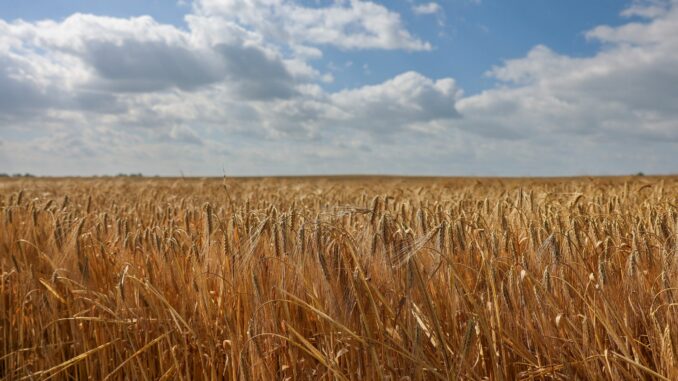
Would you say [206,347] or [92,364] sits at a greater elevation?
[206,347]

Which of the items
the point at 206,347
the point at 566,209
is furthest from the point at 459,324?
the point at 566,209

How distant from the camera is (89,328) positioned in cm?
297

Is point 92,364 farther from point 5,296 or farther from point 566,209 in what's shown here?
point 566,209

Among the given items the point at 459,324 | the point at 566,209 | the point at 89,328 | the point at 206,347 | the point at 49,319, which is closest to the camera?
the point at 459,324

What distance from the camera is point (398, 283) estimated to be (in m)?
2.19

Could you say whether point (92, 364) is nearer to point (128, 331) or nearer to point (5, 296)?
point (128, 331)

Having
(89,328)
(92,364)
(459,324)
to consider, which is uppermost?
(459,324)

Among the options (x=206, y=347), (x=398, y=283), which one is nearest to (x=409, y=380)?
(x=398, y=283)

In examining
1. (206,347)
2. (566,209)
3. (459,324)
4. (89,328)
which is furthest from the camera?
(566,209)

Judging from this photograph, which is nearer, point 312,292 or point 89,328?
point 312,292

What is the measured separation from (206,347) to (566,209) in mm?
3071

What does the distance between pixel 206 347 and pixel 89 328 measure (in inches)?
34.2

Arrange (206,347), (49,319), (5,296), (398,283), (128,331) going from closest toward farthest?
1. (398,283)
2. (206,347)
3. (128,331)
4. (49,319)
5. (5,296)

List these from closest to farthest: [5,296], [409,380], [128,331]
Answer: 1. [409,380]
2. [128,331]
3. [5,296]
